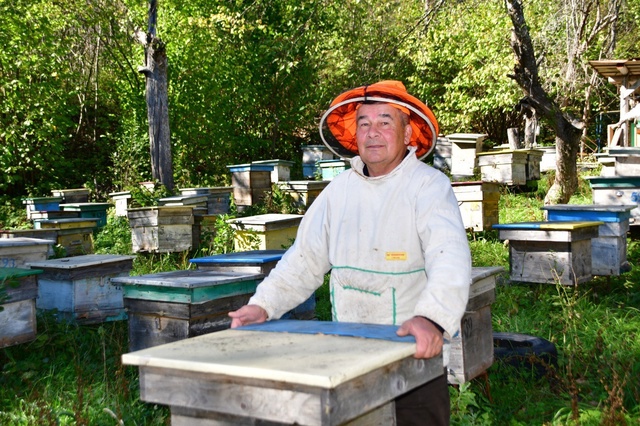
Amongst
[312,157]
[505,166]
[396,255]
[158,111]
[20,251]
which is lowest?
[20,251]

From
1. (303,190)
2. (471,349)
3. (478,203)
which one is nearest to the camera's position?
(471,349)

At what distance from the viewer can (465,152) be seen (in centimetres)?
1370

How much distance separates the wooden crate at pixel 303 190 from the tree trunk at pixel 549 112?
11.1ft

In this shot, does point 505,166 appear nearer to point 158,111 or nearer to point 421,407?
point 158,111

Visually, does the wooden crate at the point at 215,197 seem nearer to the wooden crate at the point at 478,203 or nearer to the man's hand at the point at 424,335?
the wooden crate at the point at 478,203

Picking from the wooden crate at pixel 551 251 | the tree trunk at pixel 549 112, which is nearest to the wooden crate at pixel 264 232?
the wooden crate at pixel 551 251

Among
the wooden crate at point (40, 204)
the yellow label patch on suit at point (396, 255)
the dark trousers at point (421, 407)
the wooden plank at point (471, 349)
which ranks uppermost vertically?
the wooden crate at point (40, 204)

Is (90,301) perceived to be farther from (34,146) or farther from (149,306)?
(34,146)

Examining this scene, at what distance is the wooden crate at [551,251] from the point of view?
232 inches

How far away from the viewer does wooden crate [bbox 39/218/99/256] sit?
9289mm

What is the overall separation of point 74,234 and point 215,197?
2.95m

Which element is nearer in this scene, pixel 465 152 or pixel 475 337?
pixel 475 337

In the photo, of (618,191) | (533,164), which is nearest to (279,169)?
(533,164)

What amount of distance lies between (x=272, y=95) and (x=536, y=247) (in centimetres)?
1252
